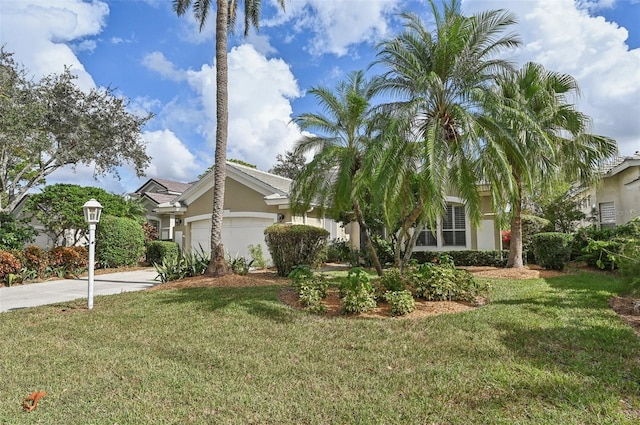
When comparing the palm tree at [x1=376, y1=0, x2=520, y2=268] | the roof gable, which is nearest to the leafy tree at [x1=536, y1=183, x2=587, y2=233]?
the palm tree at [x1=376, y1=0, x2=520, y2=268]

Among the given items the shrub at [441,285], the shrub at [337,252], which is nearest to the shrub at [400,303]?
the shrub at [441,285]

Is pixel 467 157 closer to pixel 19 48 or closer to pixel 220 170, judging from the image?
pixel 220 170

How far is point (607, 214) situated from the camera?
18.2m

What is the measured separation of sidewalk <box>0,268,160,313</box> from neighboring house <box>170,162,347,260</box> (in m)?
4.49

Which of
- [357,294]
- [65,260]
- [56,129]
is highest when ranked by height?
[56,129]

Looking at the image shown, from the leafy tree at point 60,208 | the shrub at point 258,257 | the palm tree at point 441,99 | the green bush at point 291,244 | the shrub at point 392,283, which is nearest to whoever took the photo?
the palm tree at point 441,99

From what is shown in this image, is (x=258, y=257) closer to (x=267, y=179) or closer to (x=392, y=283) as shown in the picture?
(x=267, y=179)

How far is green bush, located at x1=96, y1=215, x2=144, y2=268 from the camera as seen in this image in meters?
17.0

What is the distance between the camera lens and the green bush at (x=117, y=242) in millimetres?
17031

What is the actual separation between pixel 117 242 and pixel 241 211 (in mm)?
5997

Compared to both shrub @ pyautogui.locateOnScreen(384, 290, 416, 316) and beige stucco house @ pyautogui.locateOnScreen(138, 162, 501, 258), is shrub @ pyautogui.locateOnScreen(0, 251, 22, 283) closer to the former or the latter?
beige stucco house @ pyautogui.locateOnScreen(138, 162, 501, 258)

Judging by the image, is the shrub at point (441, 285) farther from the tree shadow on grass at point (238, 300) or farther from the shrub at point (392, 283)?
the tree shadow on grass at point (238, 300)

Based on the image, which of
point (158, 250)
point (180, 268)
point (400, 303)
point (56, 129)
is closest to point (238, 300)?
point (400, 303)

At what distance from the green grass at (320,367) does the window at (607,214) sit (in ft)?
43.4
